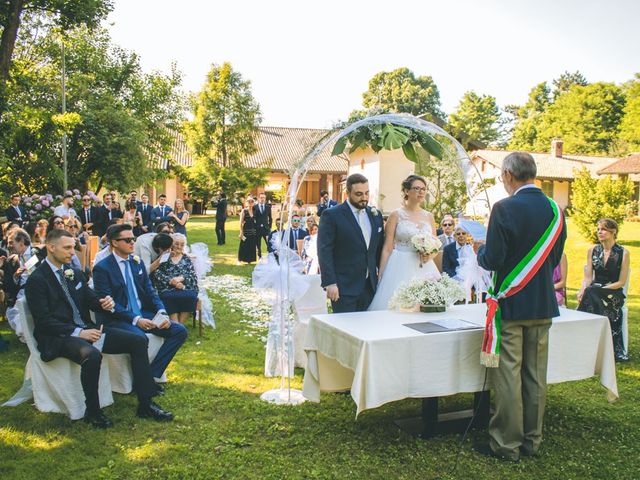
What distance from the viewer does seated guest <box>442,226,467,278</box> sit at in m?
7.25

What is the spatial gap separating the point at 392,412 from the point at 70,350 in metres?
2.81

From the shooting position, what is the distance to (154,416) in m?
4.74

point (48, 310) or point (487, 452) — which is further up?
point (48, 310)

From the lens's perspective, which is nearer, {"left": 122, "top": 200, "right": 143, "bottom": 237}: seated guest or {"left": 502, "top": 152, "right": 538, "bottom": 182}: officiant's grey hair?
{"left": 502, "top": 152, "right": 538, "bottom": 182}: officiant's grey hair

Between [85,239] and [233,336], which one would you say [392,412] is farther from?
[85,239]

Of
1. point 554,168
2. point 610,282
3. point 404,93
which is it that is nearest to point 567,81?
point 404,93

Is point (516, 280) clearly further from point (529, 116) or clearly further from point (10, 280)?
point (529, 116)

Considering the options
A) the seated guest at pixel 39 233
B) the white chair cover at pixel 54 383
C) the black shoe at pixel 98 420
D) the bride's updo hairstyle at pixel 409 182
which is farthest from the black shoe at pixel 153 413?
the seated guest at pixel 39 233

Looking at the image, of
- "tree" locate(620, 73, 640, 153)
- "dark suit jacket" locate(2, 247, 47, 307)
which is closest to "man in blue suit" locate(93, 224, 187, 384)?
"dark suit jacket" locate(2, 247, 47, 307)

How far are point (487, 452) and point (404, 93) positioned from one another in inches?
2299

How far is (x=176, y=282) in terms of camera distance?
23.1 ft

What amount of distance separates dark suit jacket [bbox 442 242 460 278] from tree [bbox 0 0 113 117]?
10063mm

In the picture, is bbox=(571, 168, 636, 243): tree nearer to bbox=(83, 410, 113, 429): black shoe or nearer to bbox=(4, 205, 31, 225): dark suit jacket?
bbox=(4, 205, 31, 225): dark suit jacket

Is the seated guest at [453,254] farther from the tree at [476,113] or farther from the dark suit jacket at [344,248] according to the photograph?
the tree at [476,113]
